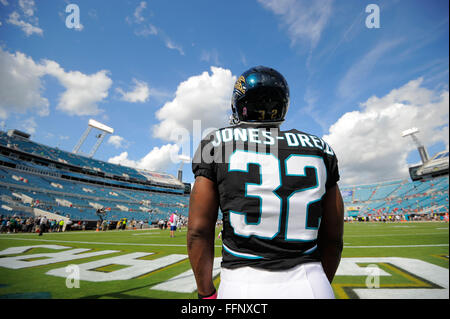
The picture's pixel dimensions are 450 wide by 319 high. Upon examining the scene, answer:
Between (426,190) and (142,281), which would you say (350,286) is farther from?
(426,190)

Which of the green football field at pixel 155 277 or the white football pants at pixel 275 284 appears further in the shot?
the green football field at pixel 155 277

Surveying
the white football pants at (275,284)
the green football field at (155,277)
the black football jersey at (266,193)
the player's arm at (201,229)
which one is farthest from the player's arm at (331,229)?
the green football field at (155,277)

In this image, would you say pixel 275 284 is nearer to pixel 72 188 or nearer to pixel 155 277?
pixel 155 277

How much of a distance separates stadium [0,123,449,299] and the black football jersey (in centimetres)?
305

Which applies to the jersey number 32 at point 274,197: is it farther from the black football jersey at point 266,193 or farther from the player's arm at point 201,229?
the player's arm at point 201,229

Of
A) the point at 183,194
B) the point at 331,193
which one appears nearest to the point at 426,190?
the point at 183,194

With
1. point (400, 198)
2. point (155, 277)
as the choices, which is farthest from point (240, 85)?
point (400, 198)

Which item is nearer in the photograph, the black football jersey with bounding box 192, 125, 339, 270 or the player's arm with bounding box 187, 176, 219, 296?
the black football jersey with bounding box 192, 125, 339, 270

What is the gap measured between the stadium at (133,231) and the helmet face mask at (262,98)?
3.27 m

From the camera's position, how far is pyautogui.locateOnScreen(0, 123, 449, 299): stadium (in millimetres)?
3959

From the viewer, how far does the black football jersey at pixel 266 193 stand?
1.09m

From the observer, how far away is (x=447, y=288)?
11.7 feet

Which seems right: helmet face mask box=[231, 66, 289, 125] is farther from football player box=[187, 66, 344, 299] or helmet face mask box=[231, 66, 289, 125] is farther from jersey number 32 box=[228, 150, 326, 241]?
jersey number 32 box=[228, 150, 326, 241]

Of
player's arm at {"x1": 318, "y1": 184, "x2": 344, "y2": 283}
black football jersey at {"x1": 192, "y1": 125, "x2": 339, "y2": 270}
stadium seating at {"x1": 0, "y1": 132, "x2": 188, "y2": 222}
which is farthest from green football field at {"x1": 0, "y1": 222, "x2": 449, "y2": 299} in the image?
stadium seating at {"x1": 0, "y1": 132, "x2": 188, "y2": 222}
